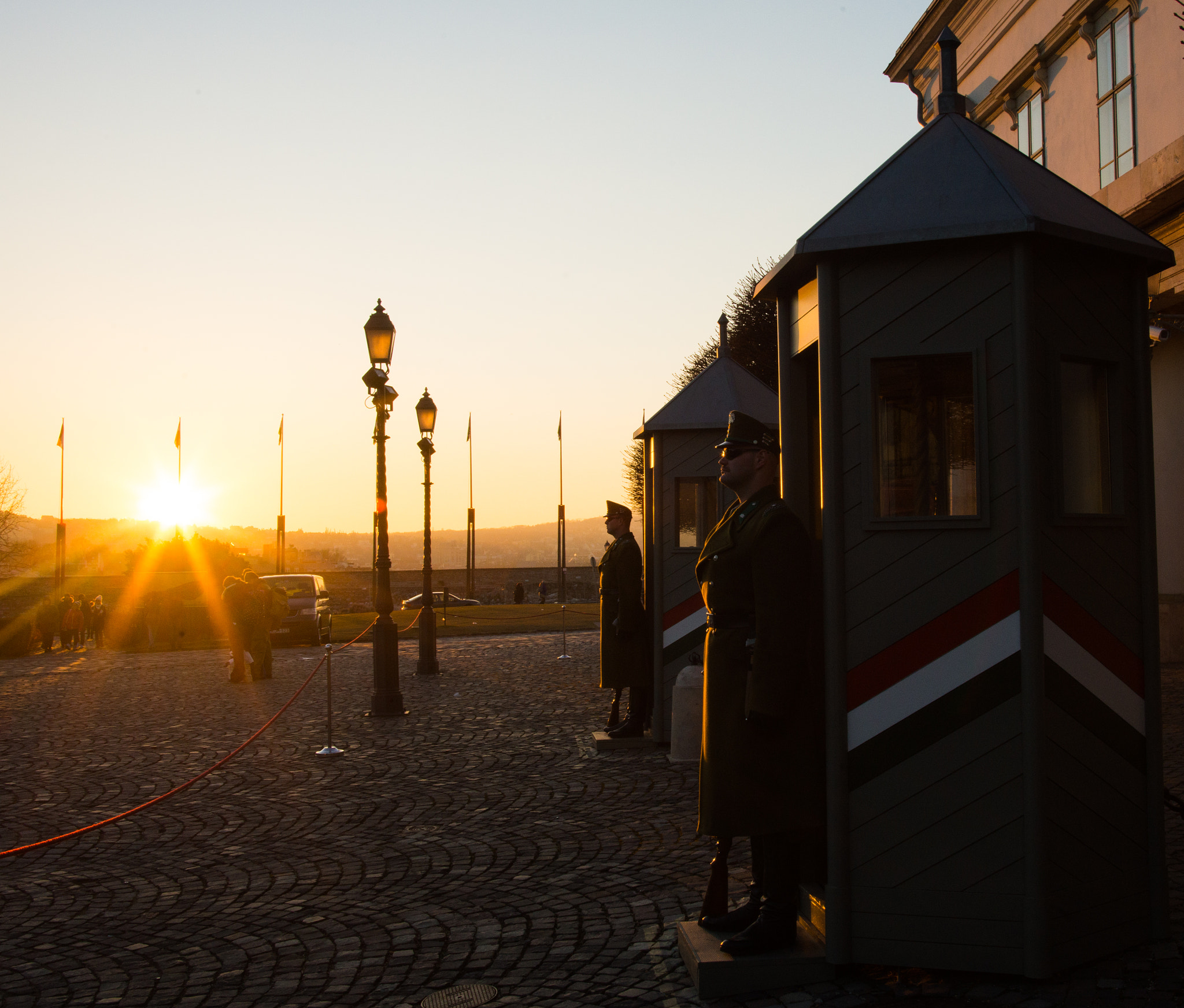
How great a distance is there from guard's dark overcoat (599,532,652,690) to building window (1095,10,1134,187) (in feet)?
32.4

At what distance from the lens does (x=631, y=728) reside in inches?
368

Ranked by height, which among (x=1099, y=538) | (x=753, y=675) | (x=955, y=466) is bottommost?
(x=753, y=675)

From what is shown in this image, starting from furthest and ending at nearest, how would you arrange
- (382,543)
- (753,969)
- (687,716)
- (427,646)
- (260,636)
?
(427,646) → (260,636) → (382,543) → (687,716) → (753,969)

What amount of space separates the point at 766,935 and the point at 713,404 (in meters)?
5.88

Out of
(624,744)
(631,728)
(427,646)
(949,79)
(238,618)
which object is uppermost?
(949,79)

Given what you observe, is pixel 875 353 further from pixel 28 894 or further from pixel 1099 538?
pixel 28 894

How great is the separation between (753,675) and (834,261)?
158 centimetres

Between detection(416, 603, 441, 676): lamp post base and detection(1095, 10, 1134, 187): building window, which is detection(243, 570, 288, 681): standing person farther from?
detection(1095, 10, 1134, 187): building window

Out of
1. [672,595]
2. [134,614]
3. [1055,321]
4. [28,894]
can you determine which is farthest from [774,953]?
[134,614]

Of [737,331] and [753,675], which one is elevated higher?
[737,331]

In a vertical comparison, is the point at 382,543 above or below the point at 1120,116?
below

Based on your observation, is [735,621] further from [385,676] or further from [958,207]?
[385,676]

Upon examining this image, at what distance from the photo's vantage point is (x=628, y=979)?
13.5 ft

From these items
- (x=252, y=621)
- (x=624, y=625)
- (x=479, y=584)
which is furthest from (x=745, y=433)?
(x=479, y=584)
